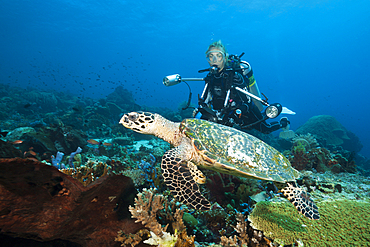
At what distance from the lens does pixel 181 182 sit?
8.87ft

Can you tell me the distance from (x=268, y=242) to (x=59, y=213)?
7.64 feet

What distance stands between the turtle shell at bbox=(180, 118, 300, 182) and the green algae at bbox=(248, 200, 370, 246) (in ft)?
1.75

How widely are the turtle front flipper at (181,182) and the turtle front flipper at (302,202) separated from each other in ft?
4.40

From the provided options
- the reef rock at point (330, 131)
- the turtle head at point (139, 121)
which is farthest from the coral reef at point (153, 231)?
the reef rock at point (330, 131)

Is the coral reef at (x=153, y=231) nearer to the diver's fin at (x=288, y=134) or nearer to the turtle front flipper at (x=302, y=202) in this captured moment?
the turtle front flipper at (x=302, y=202)

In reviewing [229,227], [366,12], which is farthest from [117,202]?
[366,12]

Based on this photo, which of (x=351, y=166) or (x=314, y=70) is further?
(x=314, y=70)

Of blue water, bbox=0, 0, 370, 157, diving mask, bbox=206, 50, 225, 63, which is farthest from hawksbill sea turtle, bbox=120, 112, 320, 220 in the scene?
blue water, bbox=0, 0, 370, 157

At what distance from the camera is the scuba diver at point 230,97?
466 cm

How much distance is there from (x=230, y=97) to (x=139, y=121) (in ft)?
9.54

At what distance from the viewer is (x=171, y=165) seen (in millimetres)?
2822

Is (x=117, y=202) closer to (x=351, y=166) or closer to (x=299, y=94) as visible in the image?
(x=351, y=166)

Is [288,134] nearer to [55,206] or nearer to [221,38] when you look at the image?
[55,206]

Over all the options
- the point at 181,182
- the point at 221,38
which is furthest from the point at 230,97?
the point at 221,38
